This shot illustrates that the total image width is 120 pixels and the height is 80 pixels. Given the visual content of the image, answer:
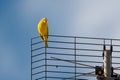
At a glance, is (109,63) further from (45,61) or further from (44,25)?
(44,25)

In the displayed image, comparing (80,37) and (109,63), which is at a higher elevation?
(80,37)

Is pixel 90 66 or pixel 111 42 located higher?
pixel 111 42

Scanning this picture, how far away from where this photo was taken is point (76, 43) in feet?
41.2

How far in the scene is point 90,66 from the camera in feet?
41.6

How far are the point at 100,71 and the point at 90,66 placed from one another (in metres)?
0.38

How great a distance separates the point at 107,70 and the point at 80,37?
1.30 meters

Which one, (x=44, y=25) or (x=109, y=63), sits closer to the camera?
(x=109, y=63)

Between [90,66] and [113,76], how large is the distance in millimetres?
812

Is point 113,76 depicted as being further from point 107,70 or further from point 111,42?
point 111,42

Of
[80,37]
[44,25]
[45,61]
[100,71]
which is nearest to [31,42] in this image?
[45,61]

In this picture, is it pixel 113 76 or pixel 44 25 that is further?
pixel 44 25

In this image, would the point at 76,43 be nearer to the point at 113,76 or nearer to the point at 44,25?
the point at 113,76

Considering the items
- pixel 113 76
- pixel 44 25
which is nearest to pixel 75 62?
pixel 113 76

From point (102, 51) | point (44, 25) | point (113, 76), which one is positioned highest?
point (44, 25)
